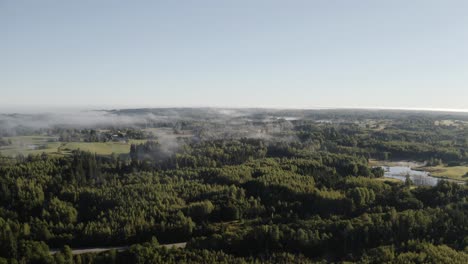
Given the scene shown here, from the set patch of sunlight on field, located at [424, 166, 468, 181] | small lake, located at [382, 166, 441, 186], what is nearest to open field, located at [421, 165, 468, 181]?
patch of sunlight on field, located at [424, 166, 468, 181]

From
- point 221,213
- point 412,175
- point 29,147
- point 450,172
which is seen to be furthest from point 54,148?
point 450,172

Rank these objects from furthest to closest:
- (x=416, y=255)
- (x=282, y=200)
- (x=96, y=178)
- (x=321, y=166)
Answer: (x=321, y=166), (x=96, y=178), (x=282, y=200), (x=416, y=255)

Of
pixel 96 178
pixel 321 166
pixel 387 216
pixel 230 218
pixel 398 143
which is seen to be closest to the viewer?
pixel 387 216

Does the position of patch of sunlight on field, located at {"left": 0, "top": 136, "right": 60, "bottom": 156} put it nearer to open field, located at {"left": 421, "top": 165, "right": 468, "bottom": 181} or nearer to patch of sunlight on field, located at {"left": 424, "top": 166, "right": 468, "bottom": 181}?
open field, located at {"left": 421, "top": 165, "right": 468, "bottom": 181}

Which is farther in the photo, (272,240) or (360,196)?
(360,196)

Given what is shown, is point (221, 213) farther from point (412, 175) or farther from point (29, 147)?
point (29, 147)

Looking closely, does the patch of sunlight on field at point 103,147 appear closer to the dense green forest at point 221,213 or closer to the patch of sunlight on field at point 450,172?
the dense green forest at point 221,213

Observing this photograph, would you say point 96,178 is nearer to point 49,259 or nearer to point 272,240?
point 49,259

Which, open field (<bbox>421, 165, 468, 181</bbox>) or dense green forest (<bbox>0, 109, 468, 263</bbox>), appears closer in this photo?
dense green forest (<bbox>0, 109, 468, 263</bbox>)

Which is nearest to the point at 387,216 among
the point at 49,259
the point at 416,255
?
the point at 416,255
